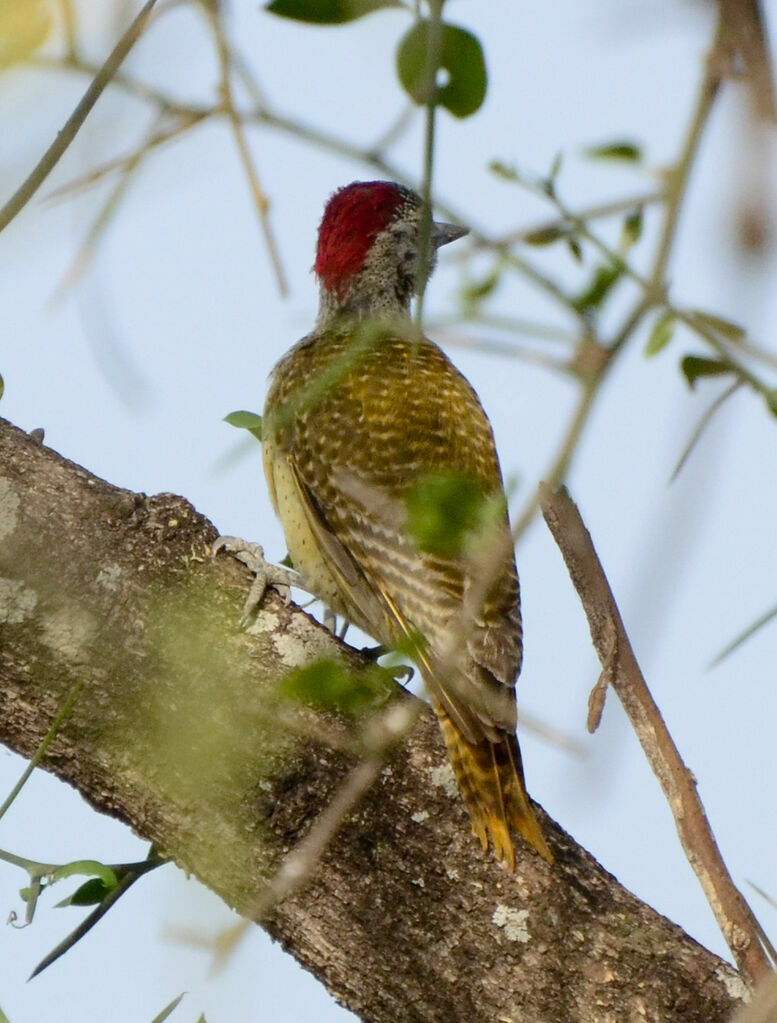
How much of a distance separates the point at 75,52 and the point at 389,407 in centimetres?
322

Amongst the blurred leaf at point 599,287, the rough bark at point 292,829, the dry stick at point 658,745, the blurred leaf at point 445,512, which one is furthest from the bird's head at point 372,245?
the blurred leaf at point 599,287

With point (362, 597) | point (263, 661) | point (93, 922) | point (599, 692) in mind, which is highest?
point (362, 597)

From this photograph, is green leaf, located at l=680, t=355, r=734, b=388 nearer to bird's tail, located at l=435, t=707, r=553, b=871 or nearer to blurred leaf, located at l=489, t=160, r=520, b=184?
blurred leaf, located at l=489, t=160, r=520, b=184

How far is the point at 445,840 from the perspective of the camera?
3008mm

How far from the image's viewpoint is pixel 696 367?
148 centimetres

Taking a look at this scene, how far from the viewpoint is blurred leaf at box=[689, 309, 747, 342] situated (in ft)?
3.84

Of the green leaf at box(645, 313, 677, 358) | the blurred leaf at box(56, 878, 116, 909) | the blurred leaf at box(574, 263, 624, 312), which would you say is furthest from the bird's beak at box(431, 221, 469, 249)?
the blurred leaf at box(574, 263, 624, 312)

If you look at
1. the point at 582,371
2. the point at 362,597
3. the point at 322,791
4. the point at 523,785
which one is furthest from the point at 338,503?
the point at 582,371

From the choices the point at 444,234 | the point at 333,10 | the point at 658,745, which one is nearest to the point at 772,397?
the point at 333,10

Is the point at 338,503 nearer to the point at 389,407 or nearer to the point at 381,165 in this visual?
the point at 389,407

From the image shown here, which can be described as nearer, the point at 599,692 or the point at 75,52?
the point at 75,52

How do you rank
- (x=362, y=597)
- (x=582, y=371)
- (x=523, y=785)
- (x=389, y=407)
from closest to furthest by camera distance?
(x=582, y=371), (x=523, y=785), (x=362, y=597), (x=389, y=407)

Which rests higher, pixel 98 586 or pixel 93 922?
pixel 98 586

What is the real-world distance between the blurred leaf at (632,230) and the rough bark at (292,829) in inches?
53.4
